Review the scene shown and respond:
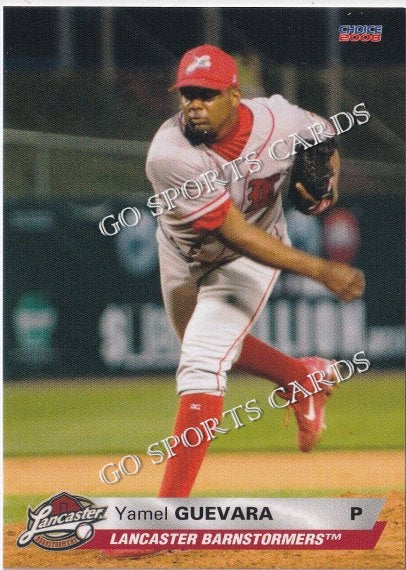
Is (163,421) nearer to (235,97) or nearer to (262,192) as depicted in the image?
(262,192)

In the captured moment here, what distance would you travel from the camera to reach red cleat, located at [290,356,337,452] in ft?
17.2

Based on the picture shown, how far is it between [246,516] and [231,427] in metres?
0.38

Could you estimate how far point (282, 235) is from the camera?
5.21 m

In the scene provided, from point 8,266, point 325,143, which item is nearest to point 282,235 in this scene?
point 325,143

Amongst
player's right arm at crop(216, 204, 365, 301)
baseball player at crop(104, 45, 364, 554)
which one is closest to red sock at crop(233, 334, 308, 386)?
baseball player at crop(104, 45, 364, 554)

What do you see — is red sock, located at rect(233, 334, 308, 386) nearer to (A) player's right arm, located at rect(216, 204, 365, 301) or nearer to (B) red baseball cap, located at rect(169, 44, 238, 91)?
(A) player's right arm, located at rect(216, 204, 365, 301)

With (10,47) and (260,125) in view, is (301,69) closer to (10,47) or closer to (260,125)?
(260,125)

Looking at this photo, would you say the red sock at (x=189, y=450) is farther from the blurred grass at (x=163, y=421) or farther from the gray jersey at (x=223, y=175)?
the gray jersey at (x=223, y=175)

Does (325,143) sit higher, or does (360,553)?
(325,143)

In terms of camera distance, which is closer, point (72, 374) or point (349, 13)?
point (349, 13)

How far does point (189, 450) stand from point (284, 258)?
0.88 m

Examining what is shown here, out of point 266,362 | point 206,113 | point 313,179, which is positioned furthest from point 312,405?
point 206,113

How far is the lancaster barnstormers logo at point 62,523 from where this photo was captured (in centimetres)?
511

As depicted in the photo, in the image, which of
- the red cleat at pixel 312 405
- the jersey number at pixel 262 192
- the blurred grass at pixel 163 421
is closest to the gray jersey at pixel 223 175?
the jersey number at pixel 262 192
